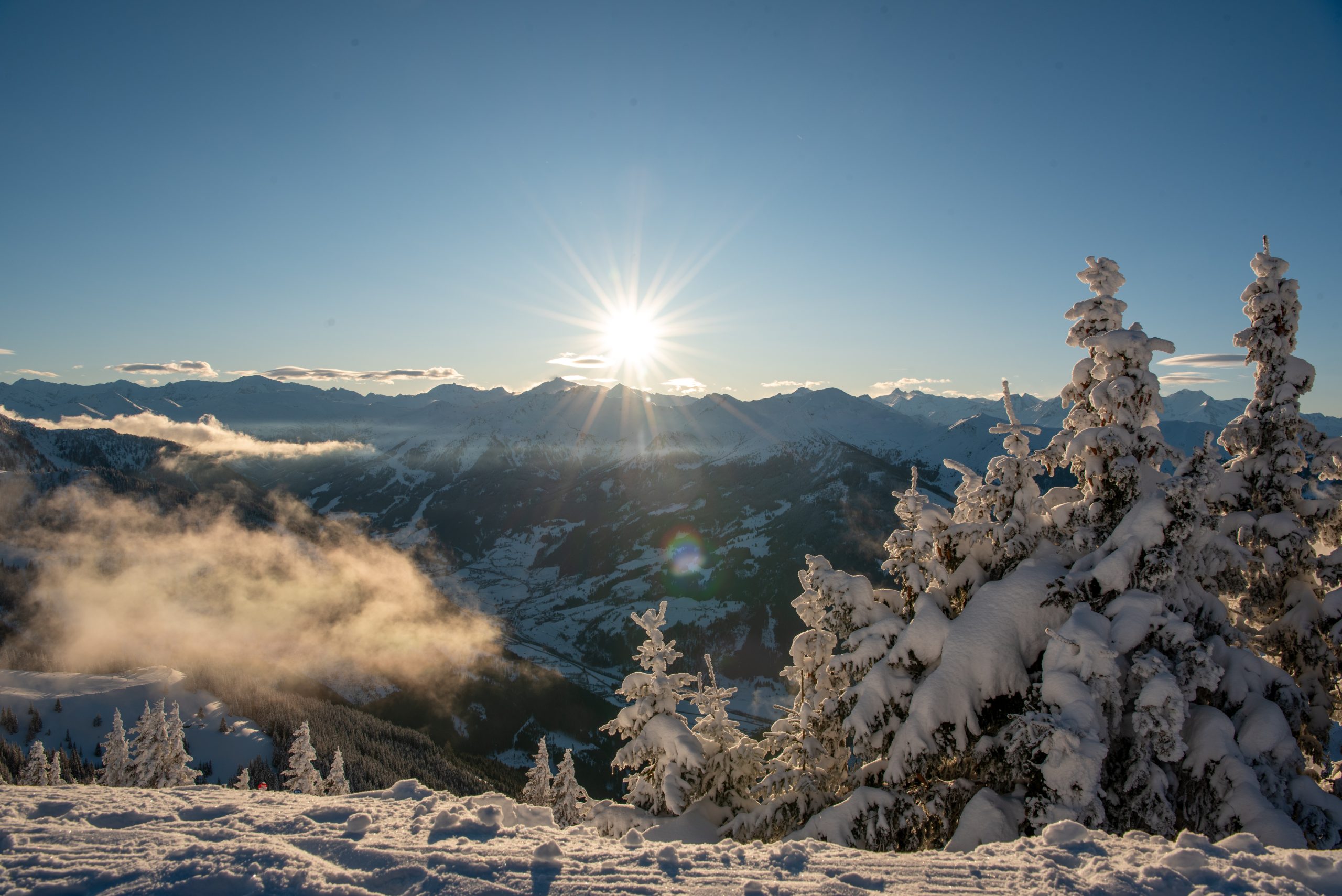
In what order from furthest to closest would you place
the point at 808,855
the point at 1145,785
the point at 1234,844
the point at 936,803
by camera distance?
1. the point at 936,803
2. the point at 1145,785
3. the point at 808,855
4. the point at 1234,844

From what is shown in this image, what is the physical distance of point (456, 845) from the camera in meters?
8.02

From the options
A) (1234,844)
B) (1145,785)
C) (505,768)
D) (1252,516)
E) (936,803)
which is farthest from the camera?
(505,768)

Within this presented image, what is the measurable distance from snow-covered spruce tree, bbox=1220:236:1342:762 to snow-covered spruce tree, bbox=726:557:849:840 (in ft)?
30.2

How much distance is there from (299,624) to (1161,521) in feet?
706

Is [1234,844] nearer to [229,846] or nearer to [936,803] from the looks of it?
[936,803]

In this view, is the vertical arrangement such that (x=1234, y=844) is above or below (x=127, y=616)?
above

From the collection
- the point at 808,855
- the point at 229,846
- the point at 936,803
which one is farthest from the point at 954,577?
the point at 229,846

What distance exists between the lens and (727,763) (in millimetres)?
16234

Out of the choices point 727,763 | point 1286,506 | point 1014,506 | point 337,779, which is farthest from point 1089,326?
point 337,779

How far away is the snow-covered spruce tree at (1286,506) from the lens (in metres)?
14.0

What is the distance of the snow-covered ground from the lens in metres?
109

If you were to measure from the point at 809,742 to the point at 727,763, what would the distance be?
2653 millimetres

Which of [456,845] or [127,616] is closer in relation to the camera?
[456,845]

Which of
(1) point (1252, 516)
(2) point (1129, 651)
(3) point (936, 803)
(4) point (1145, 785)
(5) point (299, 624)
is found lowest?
(5) point (299, 624)
